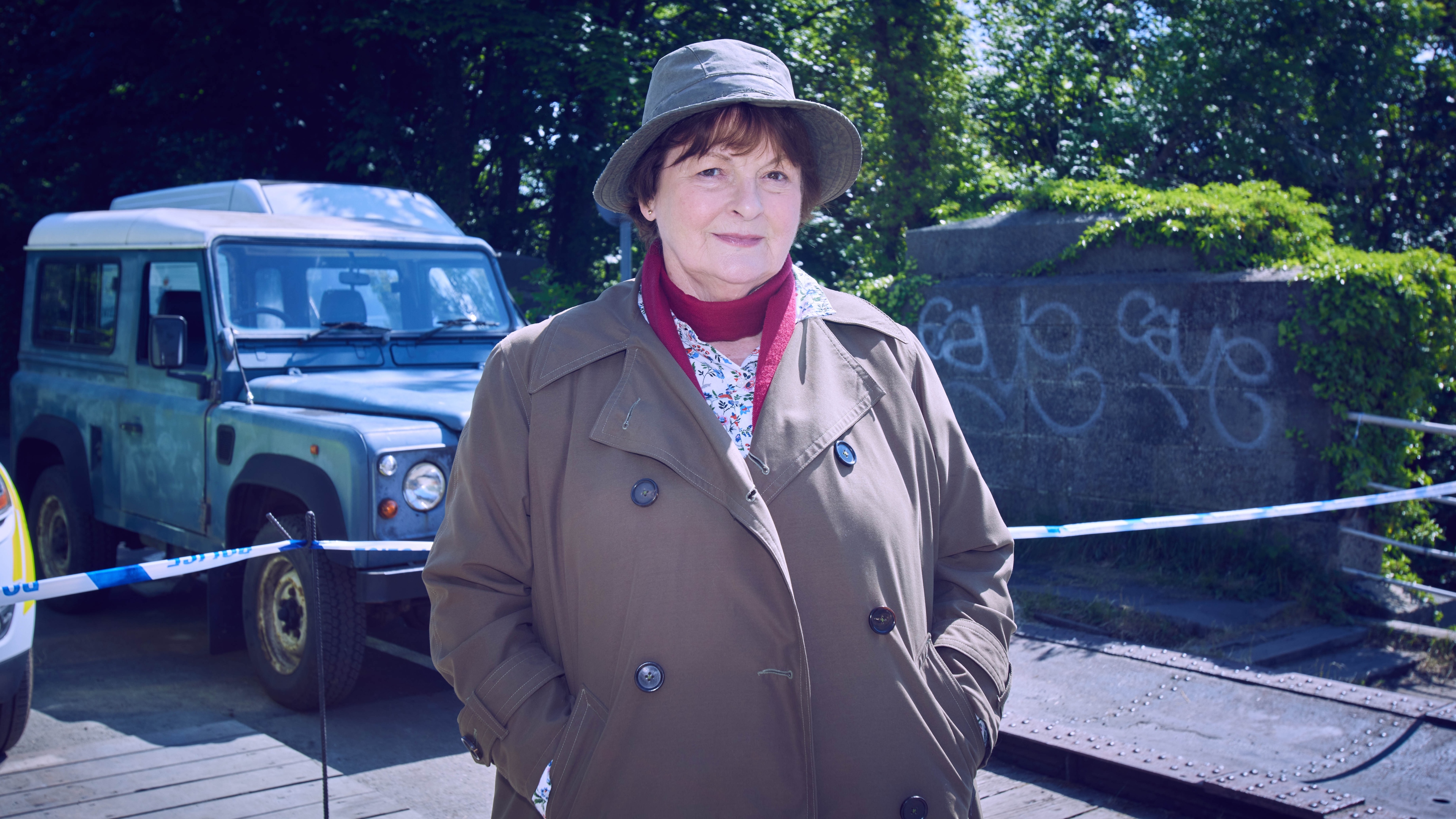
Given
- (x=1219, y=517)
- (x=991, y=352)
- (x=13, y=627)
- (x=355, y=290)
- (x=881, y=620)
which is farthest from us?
(x=991, y=352)

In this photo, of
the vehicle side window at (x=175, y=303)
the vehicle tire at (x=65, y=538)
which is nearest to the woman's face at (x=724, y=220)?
the vehicle side window at (x=175, y=303)

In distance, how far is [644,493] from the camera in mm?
1841

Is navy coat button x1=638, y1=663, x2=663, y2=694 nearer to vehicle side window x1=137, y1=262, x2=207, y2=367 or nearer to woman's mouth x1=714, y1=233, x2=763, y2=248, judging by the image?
woman's mouth x1=714, y1=233, x2=763, y2=248

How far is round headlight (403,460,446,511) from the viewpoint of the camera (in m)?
4.92

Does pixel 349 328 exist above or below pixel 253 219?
below

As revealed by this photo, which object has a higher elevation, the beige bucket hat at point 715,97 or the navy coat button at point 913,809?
the beige bucket hat at point 715,97

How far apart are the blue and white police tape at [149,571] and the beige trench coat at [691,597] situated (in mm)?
1947

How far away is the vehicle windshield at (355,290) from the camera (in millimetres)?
5934

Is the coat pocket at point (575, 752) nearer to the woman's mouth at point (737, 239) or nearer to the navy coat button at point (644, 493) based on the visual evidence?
the navy coat button at point (644, 493)

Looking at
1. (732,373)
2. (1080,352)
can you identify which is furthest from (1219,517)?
(732,373)

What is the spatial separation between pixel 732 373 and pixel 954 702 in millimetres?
682

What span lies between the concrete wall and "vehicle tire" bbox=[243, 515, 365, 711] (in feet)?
15.1

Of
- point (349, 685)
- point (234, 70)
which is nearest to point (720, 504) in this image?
point (349, 685)

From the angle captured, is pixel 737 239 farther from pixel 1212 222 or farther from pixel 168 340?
pixel 1212 222
